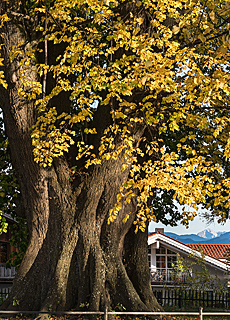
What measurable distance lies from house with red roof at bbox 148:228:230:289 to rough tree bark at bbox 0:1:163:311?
20463mm

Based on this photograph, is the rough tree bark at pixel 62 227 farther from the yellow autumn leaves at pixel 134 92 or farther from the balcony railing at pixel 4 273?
the balcony railing at pixel 4 273

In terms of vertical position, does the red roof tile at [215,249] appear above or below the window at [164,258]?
above

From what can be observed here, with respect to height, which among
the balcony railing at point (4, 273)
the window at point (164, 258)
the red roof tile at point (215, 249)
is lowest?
the balcony railing at point (4, 273)

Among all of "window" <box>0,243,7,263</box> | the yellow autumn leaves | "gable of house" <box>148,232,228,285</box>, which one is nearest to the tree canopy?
the yellow autumn leaves

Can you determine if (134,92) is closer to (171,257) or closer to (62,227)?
(62,227)

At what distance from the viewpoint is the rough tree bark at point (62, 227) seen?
9.29 metres

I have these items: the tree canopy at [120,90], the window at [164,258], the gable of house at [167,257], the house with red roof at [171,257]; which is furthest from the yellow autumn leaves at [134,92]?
the window at [164,258]

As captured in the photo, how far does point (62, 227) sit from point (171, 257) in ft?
98.1

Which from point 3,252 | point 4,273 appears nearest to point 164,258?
point 3,252

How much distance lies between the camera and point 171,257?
37594 millimetres

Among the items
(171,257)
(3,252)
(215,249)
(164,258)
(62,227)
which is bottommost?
(164,258)

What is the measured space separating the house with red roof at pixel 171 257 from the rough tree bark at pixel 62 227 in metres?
20.5

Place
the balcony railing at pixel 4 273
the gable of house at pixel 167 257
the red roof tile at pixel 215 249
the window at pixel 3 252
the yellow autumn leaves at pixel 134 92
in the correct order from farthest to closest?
the red roof tile at pixel 215 249 < the window at pixel 3 252 < the gable of house at pixel 167 257 < the balcony railing at pixel 4 273 < the yellow autumn leaves at pixel 134 92

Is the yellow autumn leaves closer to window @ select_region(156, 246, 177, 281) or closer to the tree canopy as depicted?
the tree canopy
